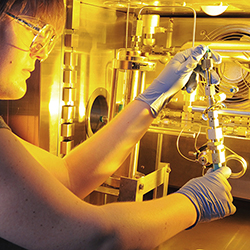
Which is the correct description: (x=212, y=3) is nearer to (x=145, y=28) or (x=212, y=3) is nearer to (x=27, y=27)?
(x=145, y=28)

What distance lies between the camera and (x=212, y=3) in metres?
1.46

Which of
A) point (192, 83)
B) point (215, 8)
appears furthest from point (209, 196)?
point (215, 8)

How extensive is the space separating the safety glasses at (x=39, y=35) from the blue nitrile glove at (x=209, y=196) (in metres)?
0.56

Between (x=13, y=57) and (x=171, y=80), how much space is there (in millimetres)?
693

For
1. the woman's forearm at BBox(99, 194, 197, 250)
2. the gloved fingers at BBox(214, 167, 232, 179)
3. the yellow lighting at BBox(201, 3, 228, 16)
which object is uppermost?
the yellow lighting at BBox(201, 3, 228, 16)

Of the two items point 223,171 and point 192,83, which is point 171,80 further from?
point 223,171

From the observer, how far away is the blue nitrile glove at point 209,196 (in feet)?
3.03

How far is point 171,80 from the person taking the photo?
1.32 metres

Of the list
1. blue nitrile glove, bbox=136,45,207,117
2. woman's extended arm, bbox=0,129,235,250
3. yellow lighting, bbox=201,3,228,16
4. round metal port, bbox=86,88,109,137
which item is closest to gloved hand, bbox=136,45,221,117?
blue nitrile glove, bbox=136,45,207,117

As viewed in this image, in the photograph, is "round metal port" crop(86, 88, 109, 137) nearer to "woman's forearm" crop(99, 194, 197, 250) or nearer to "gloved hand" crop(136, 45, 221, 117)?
"gloved hand" crop(136, 45, 221, 117)

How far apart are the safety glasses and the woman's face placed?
0.03 ft

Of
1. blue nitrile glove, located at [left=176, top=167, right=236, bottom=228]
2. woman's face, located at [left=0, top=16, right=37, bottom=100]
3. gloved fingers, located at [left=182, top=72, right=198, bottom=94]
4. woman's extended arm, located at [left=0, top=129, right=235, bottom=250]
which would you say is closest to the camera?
woman's extended arm, located at [left=0, top=129, right=235, bottom=250]

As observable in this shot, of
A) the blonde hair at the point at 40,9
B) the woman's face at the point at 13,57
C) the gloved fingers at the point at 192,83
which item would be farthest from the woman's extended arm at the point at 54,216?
the gloved fingers at the point at 192,83

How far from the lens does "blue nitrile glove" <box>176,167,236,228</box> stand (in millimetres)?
922
